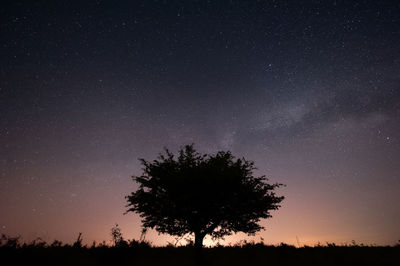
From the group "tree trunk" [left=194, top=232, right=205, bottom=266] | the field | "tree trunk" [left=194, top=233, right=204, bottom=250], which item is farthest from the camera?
"tree trunk" [left=194, top=233, right=204, bottom=250]

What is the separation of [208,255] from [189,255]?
1707mm

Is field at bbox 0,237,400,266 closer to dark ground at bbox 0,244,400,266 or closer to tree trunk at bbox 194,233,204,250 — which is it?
dark ground at bbox 0,244,400,266

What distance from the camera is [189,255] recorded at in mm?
23547

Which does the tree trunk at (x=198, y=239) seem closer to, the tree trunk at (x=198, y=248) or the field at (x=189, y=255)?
the tree trunk at (x=198, y=248)

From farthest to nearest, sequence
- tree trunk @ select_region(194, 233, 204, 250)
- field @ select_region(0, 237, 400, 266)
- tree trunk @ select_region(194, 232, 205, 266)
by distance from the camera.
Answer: tree trunk @ select_region(194, 233, 204, 250) < tree trunk @ select_region(194, 232, 205, 266) < field @ select_region(0, 237, 400, 266)

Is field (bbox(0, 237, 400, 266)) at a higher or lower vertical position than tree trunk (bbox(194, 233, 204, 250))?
lower

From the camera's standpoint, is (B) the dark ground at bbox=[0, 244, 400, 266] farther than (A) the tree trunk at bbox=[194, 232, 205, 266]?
No

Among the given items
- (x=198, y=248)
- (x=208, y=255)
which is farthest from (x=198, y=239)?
(x=208, y=255)

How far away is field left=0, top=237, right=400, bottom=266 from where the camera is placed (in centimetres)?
1902

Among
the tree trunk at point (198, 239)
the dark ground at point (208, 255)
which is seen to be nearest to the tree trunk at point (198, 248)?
the tree trunk at point (198, 239)

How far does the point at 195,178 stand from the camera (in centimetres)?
2288

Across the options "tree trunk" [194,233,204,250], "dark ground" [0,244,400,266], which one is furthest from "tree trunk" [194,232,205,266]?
"dark ground" [0,244,400,266]

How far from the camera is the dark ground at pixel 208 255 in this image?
1902 centimetres

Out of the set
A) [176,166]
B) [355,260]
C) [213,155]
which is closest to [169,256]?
[176,166]
